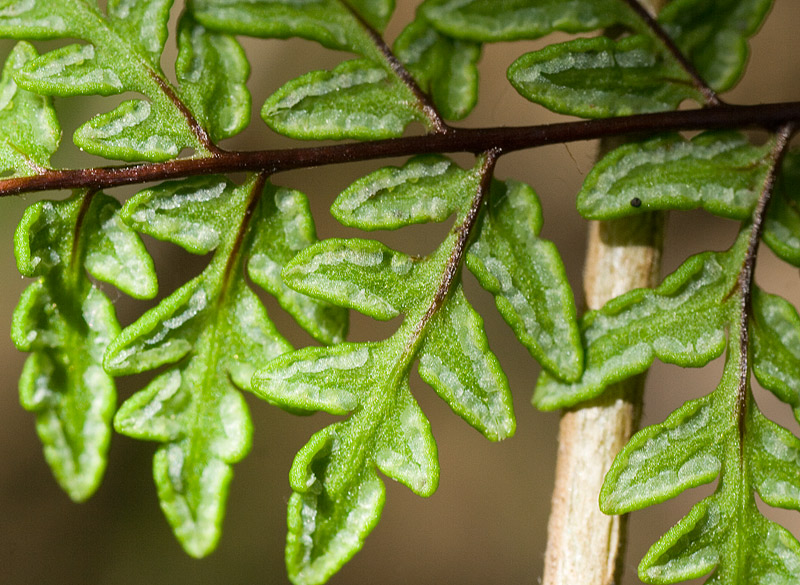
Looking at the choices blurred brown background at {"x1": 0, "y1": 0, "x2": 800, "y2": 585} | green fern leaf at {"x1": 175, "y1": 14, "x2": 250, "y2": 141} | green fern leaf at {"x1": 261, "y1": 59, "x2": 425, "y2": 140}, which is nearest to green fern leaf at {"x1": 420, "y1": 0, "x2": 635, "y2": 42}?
green fern leaf at {"x1": 261, "y1": 59, "x2": 425, "y2": 140}

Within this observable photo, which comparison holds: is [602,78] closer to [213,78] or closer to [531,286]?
[531,286]

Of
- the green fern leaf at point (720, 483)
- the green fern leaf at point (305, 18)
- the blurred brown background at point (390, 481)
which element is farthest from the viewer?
the blurred brown background at point (390, 481)

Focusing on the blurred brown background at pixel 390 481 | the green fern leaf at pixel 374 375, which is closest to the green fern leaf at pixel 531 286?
the green fern leaf at pixel 374 375

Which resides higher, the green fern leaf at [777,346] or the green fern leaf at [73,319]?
the green fern leaf at [777,346]

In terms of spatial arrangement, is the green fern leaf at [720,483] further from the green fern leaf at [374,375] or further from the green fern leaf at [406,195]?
the green fern leaf at [406,195]

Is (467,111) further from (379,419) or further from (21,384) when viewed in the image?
(21,384)

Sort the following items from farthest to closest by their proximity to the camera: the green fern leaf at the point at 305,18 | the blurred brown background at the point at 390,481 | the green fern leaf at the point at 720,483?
the blurred brown background at the point at 390,481 < the green fern leaf at the point at 305,18 < the green fern leaf at the point at 720,483

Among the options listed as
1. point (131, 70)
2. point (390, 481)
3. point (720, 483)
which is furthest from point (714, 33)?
point (390, 481)
